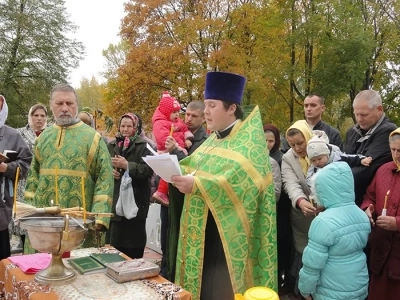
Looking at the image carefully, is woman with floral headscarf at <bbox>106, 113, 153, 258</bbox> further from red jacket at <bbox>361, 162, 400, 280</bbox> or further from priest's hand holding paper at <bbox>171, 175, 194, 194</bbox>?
red jacket at <bbox>361, 162, 400, 280</bbox>

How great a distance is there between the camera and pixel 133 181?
4.43 meters

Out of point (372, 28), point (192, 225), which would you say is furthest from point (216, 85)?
point (372, 28)

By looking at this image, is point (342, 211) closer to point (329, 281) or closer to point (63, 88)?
point (329, 281)

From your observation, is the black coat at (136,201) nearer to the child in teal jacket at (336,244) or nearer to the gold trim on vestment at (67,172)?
the gold trim on vestment at (67,172)

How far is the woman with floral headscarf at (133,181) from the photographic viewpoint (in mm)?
4293

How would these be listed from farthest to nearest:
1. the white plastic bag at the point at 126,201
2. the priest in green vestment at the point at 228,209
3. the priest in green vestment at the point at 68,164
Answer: the white plastic bag at the point at 126,201 → the priest in green vestment at the point at 68,164 → the priest in green vestment at the point at 228,209

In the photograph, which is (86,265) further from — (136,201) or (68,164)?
(136,201)

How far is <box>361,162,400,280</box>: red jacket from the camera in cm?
290

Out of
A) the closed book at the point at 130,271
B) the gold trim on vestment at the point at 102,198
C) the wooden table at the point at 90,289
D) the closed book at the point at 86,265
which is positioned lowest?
the wooden table at the point at 90,289

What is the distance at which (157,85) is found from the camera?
16.0m

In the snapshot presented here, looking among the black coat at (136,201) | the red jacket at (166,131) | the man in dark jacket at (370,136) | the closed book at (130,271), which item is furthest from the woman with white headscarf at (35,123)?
the man in dark jacket at (370,136)

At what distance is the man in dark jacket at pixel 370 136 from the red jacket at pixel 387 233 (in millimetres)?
222

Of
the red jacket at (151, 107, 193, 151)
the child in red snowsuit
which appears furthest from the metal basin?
the red jacket at (151, 107, 193, 151)

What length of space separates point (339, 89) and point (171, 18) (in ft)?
23.5
